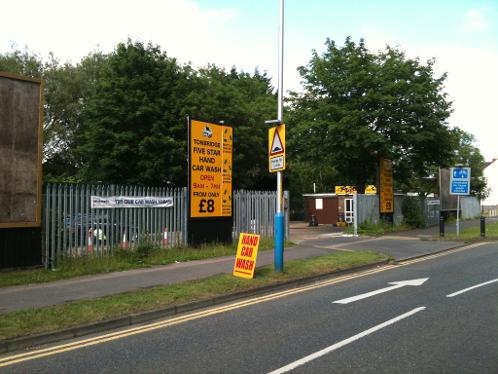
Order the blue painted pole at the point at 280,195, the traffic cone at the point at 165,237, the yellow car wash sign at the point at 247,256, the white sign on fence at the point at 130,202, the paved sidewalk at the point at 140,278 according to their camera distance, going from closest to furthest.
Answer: the paved sidewalk at the point at 140,278 → the yellow car wash sign at the point at 247,256 → the blue painted pole at the point at 280,195 → the white sign on fence at the point at 130,202 → the traffic cone at the point at 165,237

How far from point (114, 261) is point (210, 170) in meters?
4.60

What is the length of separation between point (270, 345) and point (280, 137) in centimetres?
623

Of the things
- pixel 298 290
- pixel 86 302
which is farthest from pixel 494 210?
pixel 86 302

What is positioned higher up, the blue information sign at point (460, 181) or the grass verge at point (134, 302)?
the blue information sign at point (460, 181)

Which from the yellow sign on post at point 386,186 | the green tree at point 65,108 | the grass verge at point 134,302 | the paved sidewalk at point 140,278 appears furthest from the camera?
the green tree at point 65,108

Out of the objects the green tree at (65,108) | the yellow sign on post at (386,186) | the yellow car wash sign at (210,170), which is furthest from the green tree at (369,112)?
the green tree at (65,108)

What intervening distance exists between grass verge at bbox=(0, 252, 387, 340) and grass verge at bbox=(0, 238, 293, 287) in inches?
109

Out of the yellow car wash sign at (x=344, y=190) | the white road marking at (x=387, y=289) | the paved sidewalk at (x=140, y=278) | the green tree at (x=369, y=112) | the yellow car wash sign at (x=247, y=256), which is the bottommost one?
the white road marking at (x=387, y=289)

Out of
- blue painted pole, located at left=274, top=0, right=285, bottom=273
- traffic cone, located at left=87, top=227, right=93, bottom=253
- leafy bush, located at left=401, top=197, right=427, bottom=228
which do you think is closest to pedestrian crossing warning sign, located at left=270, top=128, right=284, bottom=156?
blue painted pole, located at left=274, top=0, right=285, bottom=273

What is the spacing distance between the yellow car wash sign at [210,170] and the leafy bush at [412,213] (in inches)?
604

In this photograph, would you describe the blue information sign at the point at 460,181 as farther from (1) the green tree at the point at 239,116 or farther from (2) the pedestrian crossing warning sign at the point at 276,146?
(2) the pedestrian crossing warning sign at the point at 276,146

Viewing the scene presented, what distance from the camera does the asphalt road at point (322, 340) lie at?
5355mm

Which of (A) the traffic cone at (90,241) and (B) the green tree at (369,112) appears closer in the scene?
(A) the traffic cone at (90,241)

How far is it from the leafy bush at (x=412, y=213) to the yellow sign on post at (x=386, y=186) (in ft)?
5.74
